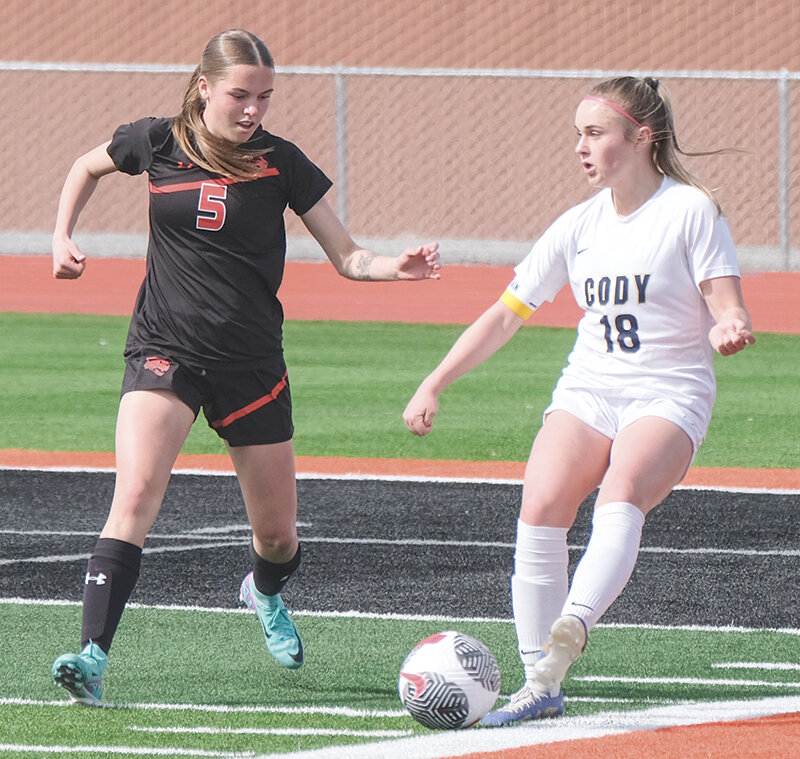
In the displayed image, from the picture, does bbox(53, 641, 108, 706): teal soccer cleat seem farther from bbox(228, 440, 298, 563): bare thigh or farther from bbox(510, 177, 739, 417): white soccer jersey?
bbox(510, 177, 739, 417): white soccer jersey

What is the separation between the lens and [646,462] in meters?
5.62

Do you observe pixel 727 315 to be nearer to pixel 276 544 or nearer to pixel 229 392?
pixel 229 392

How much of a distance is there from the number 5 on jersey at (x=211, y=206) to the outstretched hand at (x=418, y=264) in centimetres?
64

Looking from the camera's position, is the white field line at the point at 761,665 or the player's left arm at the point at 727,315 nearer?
the player's left arm at the point at 727,315

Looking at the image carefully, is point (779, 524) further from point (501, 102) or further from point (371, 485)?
point (501, 102)

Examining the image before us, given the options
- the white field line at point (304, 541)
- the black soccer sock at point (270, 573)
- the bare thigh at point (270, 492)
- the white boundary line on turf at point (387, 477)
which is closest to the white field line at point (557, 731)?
the bare thigh at point (270, 492)

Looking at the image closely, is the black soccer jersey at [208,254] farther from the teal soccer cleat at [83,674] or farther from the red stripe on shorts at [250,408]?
the teal soccer cleat at [83,674]

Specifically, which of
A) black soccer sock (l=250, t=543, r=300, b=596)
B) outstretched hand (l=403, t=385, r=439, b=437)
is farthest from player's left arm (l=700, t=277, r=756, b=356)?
black soccer sock (l=250, t=543, r=300, b=596)

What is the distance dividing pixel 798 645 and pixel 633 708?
137 cm

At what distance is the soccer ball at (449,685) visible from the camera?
5.66 meters

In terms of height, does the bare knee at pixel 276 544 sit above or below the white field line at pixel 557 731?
above

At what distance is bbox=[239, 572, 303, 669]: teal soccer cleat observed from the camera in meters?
6.72

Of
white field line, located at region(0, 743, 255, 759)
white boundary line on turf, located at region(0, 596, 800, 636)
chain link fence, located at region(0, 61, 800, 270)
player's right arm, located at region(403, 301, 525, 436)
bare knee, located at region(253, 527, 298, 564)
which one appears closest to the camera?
white field line, located at region(0, 743, 255, 759)

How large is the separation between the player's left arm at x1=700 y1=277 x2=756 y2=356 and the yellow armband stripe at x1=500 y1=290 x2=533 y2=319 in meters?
0.64
